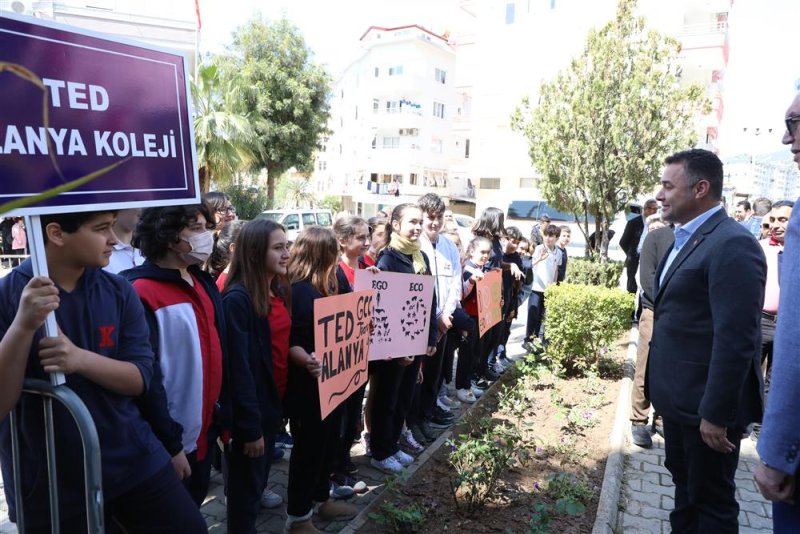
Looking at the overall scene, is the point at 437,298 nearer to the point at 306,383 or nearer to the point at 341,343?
the point at 341,343

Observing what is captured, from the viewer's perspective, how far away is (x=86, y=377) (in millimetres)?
1772

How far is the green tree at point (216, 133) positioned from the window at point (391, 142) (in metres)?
27.8

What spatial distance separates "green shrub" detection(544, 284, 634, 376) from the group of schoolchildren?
7.43 ft

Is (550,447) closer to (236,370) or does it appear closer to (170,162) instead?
(236,370)

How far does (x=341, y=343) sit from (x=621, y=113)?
8314mm

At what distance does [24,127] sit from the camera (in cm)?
157

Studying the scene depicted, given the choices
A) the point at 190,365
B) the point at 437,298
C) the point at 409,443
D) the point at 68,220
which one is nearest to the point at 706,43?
the point at 437,298

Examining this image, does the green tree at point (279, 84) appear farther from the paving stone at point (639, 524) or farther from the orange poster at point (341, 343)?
the paving stone at point (639, 524)

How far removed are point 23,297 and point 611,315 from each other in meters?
6.11

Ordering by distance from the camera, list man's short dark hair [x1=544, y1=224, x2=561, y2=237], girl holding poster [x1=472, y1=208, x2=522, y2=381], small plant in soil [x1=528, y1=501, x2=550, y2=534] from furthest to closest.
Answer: man's short dark hair [x1=544, y1=224, x2=561, y2=237], girl holding poster [x1=472, y1=208, x2=522, y2=381], small plant in soil [x1=528, y1=501, x2=550, y2=534]

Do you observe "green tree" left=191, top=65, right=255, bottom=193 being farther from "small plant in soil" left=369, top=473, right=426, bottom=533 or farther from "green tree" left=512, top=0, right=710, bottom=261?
"small plant in soil" left=369, top=473, right=426, bottom=533

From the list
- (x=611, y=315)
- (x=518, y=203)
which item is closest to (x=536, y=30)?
(x=518, y=203)

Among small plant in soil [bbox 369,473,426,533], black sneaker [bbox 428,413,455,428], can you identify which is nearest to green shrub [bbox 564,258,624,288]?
black sneaker [bbox 428,413,455,428]

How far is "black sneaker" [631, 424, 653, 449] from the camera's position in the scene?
462 cm
